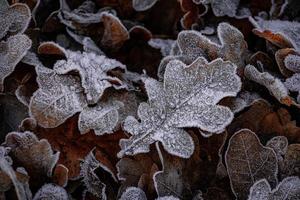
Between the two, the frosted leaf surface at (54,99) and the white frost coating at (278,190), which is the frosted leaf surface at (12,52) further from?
the white frost coating at (278,190)

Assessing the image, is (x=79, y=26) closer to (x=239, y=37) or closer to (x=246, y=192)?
(x=239, y=37)

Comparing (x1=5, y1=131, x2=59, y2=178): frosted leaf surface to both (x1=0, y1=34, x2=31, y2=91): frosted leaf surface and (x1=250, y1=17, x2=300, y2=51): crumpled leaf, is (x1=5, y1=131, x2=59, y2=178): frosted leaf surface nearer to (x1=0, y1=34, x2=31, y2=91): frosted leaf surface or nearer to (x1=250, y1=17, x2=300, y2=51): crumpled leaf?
(x1=0, y1=34, x2=31, y2=91): frosted leaf surface

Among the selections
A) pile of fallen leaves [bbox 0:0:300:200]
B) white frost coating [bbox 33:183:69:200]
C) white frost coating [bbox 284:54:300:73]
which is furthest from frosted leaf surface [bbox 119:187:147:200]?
white frost coating [bbox 284:54:300:73]

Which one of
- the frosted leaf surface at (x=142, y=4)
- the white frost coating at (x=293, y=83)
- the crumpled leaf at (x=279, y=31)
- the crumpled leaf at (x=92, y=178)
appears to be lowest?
the crumpled leaf at (x=92, y=178)

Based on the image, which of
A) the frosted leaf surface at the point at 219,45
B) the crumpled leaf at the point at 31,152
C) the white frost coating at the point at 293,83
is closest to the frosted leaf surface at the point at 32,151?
the crumpled leaf at the point at 31,152

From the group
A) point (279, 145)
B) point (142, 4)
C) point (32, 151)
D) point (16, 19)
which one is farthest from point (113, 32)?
point (279, 145)

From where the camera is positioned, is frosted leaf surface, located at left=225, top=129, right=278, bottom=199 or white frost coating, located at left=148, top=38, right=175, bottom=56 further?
white frost coating, located at left=148, top=38, right=175, bottom=56
